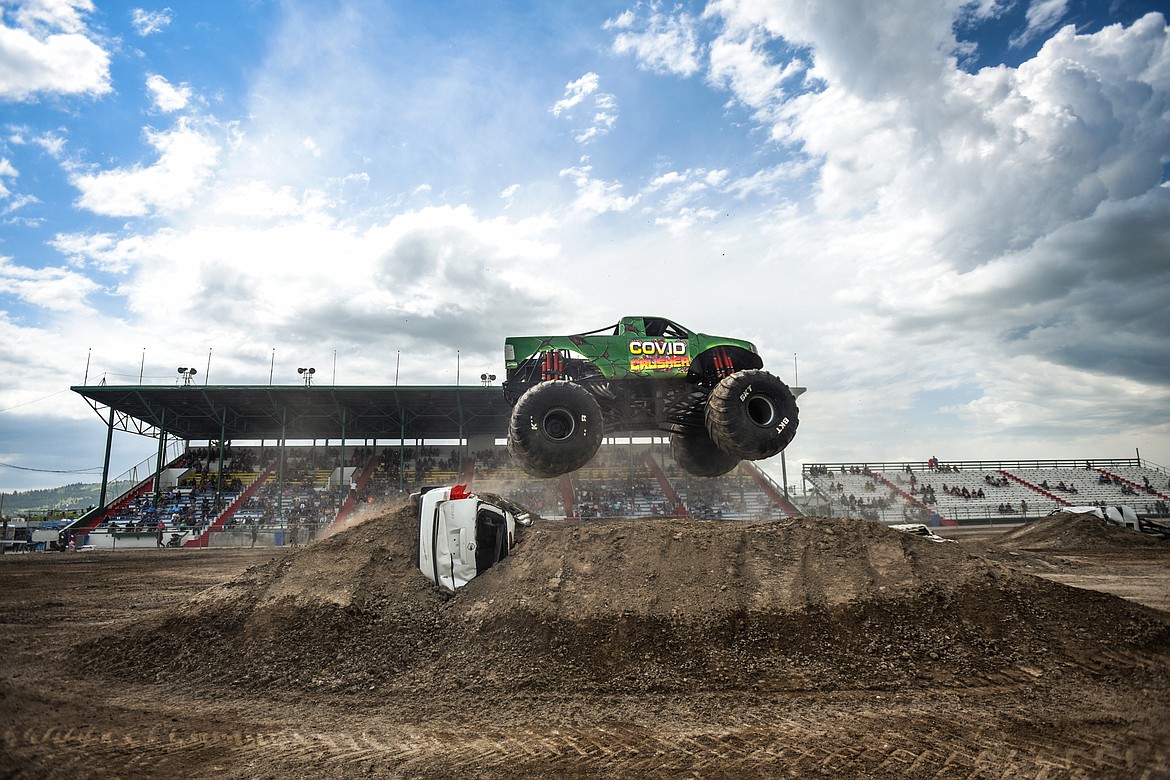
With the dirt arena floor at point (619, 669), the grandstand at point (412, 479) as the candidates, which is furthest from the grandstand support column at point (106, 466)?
the dirt arena floor at point (619, 669)

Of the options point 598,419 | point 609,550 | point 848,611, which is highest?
point 598,419

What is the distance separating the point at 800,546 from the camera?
777 centimetres

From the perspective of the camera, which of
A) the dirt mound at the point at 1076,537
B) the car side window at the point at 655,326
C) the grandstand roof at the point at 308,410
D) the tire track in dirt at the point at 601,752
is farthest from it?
the grandstand roof at the point at 308,410

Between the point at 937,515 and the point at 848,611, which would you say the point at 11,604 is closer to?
the point at 848,611

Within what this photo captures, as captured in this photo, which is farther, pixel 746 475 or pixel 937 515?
pixel 937 515

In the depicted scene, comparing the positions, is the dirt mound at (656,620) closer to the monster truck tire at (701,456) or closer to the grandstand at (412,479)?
the monster truck tire at (701,456)

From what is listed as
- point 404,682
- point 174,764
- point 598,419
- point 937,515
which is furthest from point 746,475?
point 174,764

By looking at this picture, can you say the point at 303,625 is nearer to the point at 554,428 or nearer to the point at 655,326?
the point at 554,428

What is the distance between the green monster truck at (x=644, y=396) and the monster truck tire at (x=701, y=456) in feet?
0.06

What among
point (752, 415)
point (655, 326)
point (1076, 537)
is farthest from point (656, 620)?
point (1076, 537)

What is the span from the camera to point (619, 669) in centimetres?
629

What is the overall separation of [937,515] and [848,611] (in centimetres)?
3163

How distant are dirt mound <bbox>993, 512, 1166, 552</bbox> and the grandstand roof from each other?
22.4 metres

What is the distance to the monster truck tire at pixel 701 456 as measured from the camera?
10.9 m
